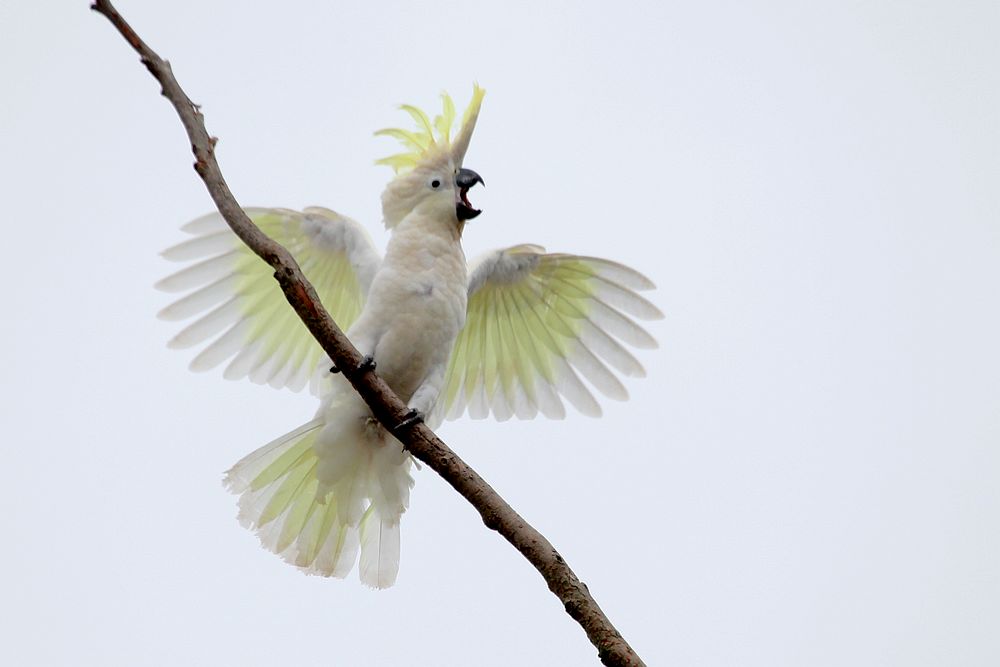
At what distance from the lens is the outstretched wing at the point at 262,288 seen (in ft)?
13.3

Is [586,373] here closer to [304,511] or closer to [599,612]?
[304,511]

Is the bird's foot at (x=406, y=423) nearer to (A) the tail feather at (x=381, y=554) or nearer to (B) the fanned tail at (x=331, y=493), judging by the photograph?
(B) the fanned tail at (x=331, y=493)

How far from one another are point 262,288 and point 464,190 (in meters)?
0.97

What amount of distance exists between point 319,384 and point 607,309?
4.03ft

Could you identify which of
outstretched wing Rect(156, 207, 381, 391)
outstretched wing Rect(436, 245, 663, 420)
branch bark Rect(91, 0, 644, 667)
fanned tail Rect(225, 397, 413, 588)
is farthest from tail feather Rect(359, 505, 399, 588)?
branch bark Rect(91, 0, 644, 667)

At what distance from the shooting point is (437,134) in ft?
13.2

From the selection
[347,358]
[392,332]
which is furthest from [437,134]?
[347,358]

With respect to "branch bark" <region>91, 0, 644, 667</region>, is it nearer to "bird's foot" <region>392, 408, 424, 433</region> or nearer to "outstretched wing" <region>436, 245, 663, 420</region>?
"bird's foot" <region>392, 408, 424, 433</region>

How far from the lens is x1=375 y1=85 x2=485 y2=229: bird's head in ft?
12.9

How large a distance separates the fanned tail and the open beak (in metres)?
0.83

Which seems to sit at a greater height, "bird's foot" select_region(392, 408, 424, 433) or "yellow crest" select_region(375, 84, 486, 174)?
"yellow crest" select_region(375, 84, 486, 174)

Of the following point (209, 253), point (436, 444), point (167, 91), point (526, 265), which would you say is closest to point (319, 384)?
point (209, 253)

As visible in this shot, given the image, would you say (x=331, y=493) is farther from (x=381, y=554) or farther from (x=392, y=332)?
(x=392, y=332)

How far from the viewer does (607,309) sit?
4355mm
